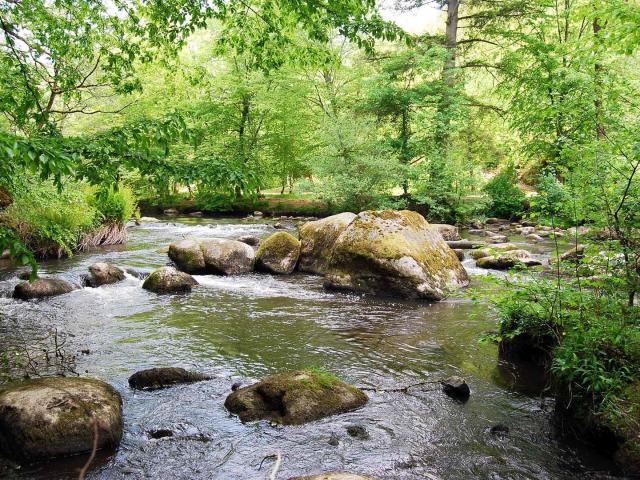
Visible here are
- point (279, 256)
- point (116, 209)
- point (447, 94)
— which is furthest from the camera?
point (447, 94)

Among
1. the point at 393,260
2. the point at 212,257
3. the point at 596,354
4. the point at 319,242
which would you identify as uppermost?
the point at 319,242

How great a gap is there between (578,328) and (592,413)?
0.76m

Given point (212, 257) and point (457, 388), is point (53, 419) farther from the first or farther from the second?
point (212, 257)

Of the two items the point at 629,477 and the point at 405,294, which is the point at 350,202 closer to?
the point at 405,294

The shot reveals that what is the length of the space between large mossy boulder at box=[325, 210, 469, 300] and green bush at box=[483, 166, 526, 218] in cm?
1525

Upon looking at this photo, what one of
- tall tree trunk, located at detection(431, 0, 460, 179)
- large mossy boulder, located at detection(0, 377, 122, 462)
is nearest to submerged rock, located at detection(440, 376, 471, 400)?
large mossy boulder, located at detection(0, 377, 122, 462)

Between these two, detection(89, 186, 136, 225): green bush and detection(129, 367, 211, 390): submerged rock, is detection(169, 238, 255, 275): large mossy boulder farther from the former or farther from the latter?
detection(129, 367, 211, 390): submerged rock

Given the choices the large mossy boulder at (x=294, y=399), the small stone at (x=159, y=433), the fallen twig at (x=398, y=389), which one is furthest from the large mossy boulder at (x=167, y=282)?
the fallen twig at (x=398, y=389)

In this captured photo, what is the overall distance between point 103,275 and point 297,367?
6658mm

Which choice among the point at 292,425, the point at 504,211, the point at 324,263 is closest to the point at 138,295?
the point at 324,263

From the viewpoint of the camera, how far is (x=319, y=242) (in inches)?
477

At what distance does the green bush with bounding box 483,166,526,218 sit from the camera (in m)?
24.0

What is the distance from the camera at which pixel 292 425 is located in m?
4.46

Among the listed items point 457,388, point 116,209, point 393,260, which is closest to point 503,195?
point 393,260
